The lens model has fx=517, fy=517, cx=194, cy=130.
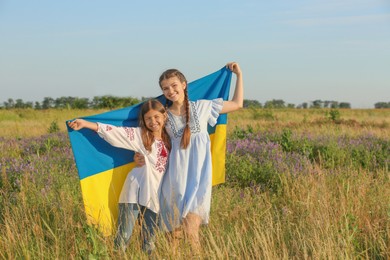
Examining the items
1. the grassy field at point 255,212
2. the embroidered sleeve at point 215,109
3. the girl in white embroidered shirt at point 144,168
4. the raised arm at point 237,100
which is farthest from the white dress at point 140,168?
the raised arm at point 237,100

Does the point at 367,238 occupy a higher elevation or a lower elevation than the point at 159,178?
lower

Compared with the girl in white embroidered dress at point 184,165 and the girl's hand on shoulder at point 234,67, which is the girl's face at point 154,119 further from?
the girl's hand on shoulder at point 234,67

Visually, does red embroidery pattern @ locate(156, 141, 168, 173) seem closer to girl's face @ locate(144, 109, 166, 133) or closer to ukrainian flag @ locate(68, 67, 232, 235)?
girl's face @ locate(144, 109, 166, 133)

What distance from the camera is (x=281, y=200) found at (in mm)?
6203

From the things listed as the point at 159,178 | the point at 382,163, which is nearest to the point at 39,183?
the point at 159,178

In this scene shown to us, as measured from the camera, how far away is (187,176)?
15.0 ft

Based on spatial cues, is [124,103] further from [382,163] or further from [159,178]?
[159,178]

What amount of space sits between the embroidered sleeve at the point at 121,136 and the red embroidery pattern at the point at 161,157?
18cm

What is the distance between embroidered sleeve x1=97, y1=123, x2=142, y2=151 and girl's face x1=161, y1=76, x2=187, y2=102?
Result: 432 millimetres

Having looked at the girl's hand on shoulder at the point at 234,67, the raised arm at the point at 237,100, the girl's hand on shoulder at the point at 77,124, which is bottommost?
the girl's hand on shoulder at the point at 77,124

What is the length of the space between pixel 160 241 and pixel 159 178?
0.56 meters

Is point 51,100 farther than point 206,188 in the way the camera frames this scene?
Yes

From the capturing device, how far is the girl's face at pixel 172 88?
4.61m

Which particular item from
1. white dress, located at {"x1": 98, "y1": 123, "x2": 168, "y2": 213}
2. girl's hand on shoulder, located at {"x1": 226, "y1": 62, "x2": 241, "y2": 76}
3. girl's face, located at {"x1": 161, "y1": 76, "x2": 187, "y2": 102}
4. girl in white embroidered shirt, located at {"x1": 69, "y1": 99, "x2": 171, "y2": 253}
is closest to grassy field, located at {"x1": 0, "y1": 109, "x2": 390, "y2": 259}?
girl in white embroidered shirt, located at {"x1": 69, "y1": 99, "x2": 171, "y2": 253}
